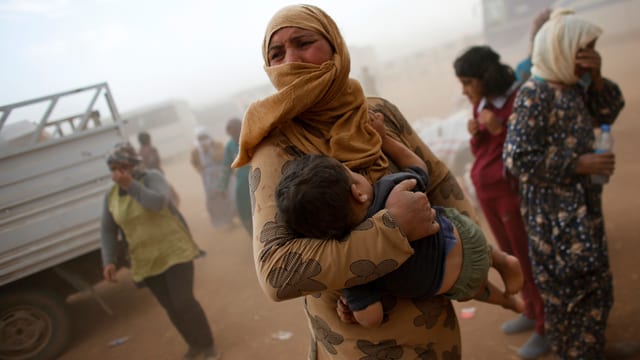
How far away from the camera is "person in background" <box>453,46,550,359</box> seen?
2.86 meters

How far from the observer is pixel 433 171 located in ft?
5.58

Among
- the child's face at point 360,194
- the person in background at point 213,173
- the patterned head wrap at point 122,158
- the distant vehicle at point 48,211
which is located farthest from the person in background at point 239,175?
the child's face at point 360,194

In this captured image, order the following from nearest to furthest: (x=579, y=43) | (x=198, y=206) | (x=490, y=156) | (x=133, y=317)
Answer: (x=579, y=43) < (x=490, y=156) < (x=133, y=317) < (x=198, y=206)

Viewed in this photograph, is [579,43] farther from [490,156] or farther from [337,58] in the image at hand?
[337,58]

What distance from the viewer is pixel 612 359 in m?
2.67

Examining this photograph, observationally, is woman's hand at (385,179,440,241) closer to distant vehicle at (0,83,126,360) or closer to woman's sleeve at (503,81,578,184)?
woman's sleeve at (503,81,578,184)

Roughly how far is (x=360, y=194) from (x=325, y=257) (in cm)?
23

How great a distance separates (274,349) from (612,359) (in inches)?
98.1

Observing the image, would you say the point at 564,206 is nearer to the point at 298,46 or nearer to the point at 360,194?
the point at 360,194

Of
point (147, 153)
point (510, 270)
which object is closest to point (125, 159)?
point (510, 270)

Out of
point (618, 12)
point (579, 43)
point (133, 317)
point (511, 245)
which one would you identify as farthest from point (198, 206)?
point (618, 12)

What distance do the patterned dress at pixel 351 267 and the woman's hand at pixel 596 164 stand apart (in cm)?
96

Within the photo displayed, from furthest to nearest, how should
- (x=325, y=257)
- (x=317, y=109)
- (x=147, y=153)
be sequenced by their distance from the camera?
(x=147, y=153)
(x=317, y=109)
(x=325, y=257)

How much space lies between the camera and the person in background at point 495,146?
2861 millimetres
